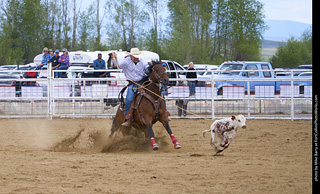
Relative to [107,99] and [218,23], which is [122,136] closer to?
[107,99]

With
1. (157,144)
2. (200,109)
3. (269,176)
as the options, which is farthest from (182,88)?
(269,176)

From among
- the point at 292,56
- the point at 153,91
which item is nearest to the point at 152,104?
the point at 153,91

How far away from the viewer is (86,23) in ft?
180

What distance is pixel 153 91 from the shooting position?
900 cm

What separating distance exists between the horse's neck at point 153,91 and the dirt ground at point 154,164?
3.43ft

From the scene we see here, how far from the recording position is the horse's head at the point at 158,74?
28.8 feet

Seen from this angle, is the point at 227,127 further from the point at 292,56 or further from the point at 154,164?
the point at 292,56

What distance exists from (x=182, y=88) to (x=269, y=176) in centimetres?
937

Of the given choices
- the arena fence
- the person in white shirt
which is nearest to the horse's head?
the person in white shirt

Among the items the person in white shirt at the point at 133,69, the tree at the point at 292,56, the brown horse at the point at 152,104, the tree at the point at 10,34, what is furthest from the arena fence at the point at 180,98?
the tree at the point at 292,56

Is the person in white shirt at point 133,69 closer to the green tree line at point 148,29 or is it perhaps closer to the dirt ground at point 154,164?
the dirt ground at point 154,164

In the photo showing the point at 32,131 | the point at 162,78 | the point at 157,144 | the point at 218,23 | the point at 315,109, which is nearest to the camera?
the point at 315,109

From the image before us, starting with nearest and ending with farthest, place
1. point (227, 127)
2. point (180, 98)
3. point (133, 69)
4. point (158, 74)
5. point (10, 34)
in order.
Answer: point (227, 127)
point (158, 74)
point (133, 69)
point (180, 98)
point (10, 34)

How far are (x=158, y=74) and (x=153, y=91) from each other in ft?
1.10
